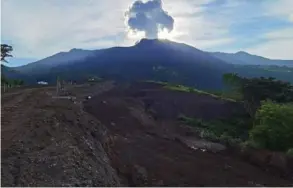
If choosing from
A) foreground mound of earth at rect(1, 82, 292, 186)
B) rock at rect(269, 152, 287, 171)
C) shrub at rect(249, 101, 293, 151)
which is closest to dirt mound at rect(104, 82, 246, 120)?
foreground mound of earth at rect(1, 82, 292, 186)

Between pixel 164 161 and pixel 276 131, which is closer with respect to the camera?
pixel 164 161

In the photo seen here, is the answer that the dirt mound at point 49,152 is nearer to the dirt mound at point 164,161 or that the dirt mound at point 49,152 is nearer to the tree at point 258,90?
the dirt mound at point 164,161

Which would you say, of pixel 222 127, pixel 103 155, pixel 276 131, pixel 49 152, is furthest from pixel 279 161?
pixel 222 127

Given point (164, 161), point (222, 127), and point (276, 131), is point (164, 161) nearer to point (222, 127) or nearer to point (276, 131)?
point (276, 131)

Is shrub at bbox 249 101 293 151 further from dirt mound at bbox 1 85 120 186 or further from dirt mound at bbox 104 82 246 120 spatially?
dirt mound at bbox 104 82 246 120

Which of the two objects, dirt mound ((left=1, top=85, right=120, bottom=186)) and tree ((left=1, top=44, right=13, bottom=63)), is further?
tree ((left=1, top=44, right=13, bottom=63))

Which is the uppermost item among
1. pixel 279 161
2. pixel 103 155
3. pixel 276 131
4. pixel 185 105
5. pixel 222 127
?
pixel 103 155

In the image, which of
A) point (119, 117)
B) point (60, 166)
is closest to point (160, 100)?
point (119, 117)

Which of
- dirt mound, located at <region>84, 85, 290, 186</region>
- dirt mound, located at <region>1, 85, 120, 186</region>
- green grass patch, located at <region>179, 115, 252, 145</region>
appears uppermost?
dirt mound, located at <region>1, 85, 120, 186</region>

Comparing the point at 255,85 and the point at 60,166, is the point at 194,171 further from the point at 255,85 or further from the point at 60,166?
the point at 255,85
